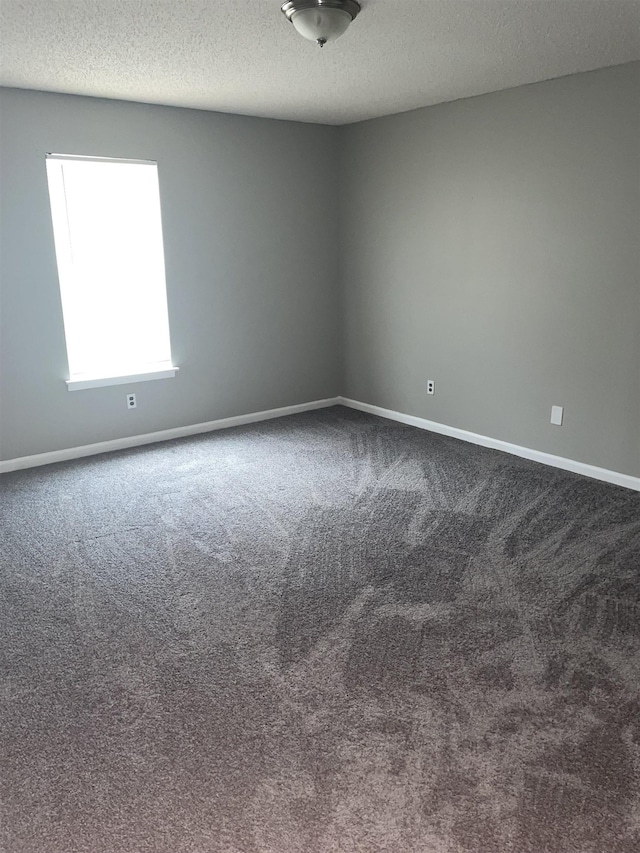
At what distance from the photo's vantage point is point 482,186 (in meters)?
4.38

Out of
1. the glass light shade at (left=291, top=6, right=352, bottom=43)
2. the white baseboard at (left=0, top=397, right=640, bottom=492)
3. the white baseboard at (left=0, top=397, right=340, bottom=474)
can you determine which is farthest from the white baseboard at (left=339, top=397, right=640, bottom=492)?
the glass light shade at (left=291, top=6, right=352, bottom=43)

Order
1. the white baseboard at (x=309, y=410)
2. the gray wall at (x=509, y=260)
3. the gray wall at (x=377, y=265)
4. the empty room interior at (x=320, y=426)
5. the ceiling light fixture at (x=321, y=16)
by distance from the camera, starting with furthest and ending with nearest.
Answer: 1. the white baseboard at (x=309, y=410)
2. the gray wall at (x=377, y=265)
3. the gray wall at (x=509, y=260)
4. the ceiling light fixture at (x=321, y=16)
5. the empty room interior at (x=320, y=426)

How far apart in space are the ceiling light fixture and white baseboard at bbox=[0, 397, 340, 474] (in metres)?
3.07

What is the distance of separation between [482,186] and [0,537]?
3662 millimetres

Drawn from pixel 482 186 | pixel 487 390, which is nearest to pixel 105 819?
pixel 487 390

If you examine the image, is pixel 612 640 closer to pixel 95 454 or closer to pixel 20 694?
pixel 20 694

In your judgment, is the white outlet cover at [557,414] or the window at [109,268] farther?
the window at [109,268]

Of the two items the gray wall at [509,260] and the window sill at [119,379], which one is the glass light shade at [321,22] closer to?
the gray wall at [509,260]

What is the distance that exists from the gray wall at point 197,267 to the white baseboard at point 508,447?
0.53 m

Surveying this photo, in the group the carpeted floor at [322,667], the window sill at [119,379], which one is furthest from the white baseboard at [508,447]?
the window sill at [119,379]

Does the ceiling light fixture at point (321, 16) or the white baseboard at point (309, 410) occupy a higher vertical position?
the ceiling light fixture at point (321, 16)

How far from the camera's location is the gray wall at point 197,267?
4.15m

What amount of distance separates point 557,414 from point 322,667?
8.54 ft

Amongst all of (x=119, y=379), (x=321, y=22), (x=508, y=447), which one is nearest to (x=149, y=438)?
(x=119, y=379)
